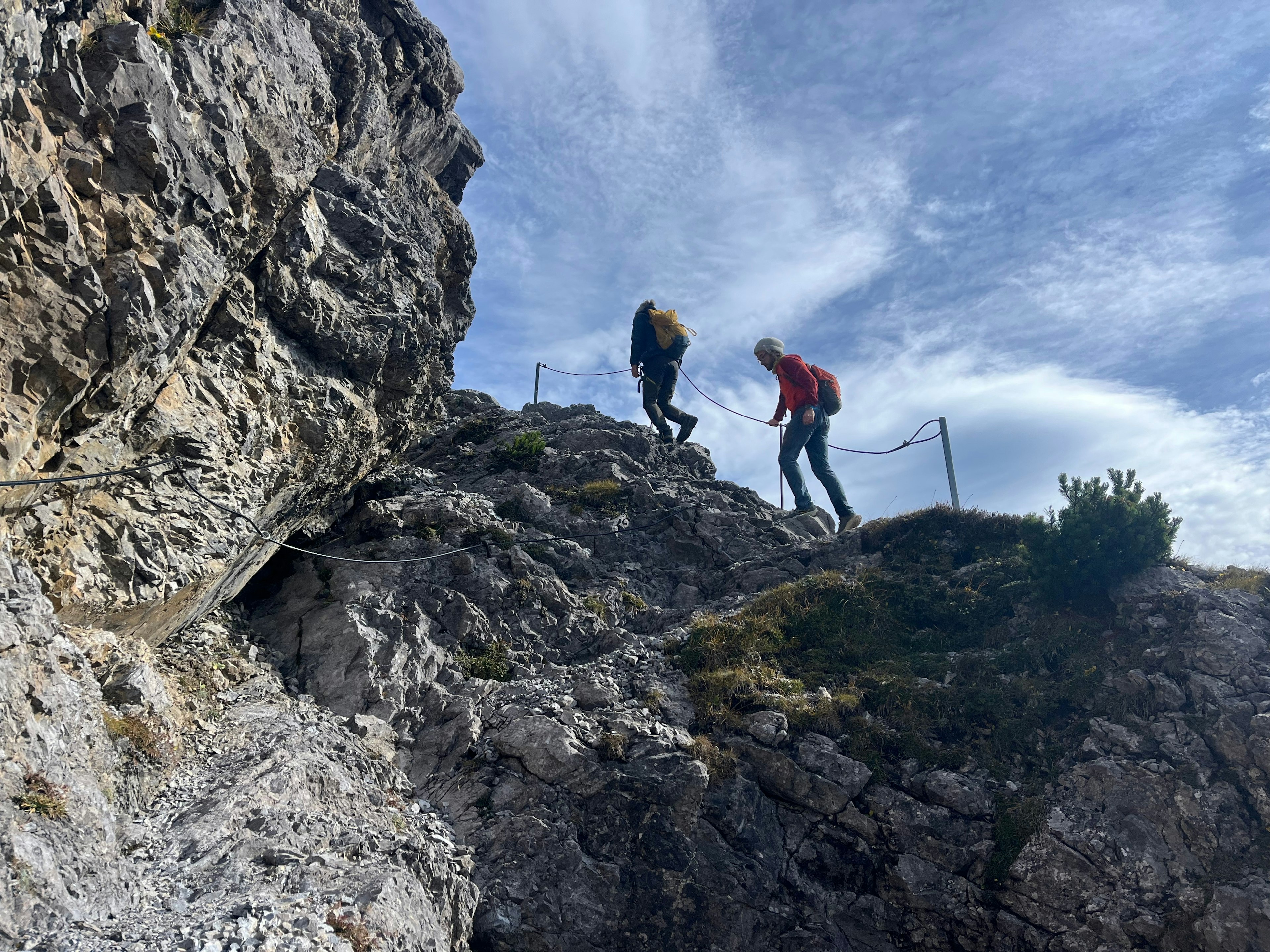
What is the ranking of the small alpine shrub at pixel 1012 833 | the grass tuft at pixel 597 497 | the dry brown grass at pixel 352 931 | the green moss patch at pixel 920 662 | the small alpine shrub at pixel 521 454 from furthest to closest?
the small alpine shrub at pixel 521 454
the grass tuft at pixel 597 497
the green moss patch at pixel 920 662
the small alpine shrub at pixel 1012 833
the dry brown grass at pixel 352 931

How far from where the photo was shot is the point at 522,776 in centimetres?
1048

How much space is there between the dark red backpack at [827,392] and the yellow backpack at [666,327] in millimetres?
4444

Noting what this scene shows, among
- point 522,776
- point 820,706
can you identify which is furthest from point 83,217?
point 820,706

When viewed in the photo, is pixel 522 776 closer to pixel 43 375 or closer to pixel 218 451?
pixel 218 451

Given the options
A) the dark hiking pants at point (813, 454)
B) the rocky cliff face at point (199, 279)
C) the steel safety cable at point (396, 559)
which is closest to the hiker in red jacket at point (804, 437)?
the dark hiking pants at point (813, 454)

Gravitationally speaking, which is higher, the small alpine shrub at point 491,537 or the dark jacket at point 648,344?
the dark jacket at point 648,344

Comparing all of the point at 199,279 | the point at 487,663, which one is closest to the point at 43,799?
the point at 199,279

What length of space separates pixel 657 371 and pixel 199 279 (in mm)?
15155

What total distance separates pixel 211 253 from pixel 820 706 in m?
10.6

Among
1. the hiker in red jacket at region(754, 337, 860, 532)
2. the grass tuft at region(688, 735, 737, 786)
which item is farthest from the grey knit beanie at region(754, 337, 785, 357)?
the grass tuft at region(688, 735, 737, 786)

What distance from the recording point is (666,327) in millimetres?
22516

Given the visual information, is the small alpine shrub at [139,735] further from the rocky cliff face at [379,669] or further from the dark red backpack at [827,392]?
the dark red backpack at [827,392]

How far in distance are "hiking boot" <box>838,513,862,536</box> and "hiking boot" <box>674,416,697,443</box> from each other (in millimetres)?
5984

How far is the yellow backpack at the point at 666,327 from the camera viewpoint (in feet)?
73.6
